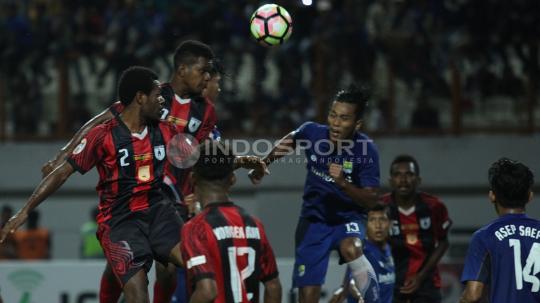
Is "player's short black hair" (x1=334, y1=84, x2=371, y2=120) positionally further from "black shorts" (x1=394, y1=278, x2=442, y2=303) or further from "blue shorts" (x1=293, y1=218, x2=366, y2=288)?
"black shorts" (x1=394, y1=278, x2=442, y2=303)

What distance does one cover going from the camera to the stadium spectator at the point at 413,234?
10.4 metres

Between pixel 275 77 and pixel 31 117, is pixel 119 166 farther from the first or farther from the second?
pixel 31 117

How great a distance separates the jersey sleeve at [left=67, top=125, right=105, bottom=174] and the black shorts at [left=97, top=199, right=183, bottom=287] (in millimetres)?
528

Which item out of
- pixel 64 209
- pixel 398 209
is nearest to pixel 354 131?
pixel 398 209

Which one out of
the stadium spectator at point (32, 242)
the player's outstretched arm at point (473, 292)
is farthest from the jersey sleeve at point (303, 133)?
the stadium spectator at point (32, 242)

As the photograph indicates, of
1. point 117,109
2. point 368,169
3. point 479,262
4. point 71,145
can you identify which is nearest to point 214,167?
point 479,262

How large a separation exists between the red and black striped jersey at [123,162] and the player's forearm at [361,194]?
1.59m

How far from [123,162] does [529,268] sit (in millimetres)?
3337

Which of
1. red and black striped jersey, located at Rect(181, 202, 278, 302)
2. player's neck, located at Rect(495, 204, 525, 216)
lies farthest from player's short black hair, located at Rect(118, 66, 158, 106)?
player's neck, located at Rect(495, 204, 525, 216)

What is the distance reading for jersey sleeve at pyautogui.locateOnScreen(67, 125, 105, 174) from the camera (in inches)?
310

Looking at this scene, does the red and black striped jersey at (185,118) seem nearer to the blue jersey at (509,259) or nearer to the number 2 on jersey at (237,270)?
the number 2 on jersey at (237,270)

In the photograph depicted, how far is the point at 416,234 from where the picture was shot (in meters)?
10.5

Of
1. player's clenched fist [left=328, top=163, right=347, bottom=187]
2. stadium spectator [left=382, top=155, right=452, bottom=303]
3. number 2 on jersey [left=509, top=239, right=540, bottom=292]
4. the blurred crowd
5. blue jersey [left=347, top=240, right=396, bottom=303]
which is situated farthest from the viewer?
the blurred crowd

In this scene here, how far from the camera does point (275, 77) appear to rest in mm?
15570
